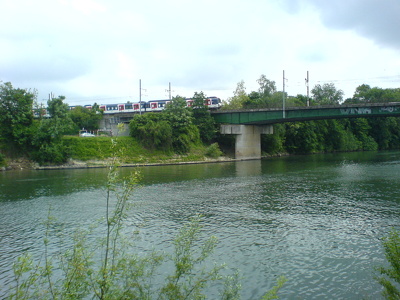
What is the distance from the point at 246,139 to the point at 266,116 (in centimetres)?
847

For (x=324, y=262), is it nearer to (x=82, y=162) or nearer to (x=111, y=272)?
(x=111, y=272)

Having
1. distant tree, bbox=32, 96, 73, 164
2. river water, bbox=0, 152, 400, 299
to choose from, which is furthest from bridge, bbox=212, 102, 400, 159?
distant tree, bbox=32, 96, 73, 164

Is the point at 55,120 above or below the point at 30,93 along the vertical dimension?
below

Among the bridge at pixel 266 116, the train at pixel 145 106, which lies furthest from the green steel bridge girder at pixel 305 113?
the train at pixel 145 106

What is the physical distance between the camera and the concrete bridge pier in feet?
278

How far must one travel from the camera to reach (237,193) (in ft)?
118

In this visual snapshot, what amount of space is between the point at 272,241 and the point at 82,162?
177 feet

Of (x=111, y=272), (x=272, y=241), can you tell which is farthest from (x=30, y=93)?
(x=111, y=272)

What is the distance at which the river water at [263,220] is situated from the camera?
614 inches

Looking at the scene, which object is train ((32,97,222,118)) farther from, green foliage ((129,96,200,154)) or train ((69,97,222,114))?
green foliage ((129,96,200,154))

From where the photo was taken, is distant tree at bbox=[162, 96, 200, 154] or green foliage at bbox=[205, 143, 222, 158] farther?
green foliage at bbox=[205, 143, 222, 158]

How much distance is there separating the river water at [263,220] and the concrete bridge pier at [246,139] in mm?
39559

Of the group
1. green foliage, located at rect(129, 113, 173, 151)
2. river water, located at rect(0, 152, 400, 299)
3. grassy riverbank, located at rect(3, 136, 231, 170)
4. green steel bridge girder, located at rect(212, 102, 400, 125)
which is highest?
green steel bridge girder, located at rect(212, 102, 400, 125)

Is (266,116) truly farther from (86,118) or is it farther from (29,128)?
(29,128)
